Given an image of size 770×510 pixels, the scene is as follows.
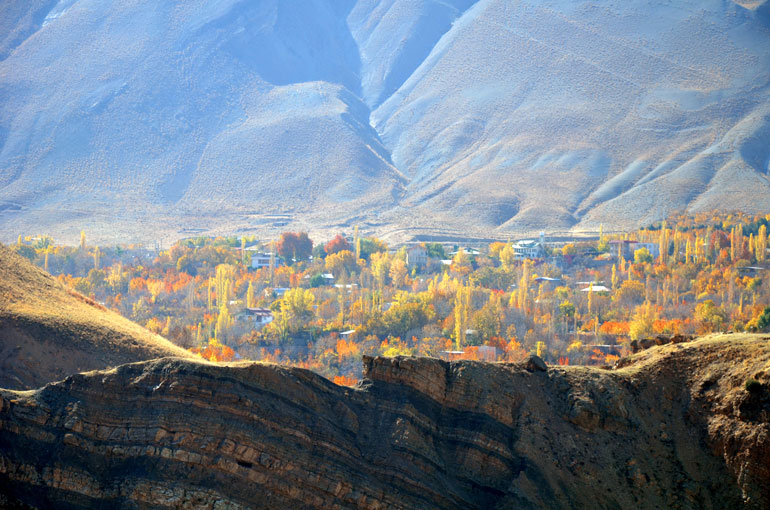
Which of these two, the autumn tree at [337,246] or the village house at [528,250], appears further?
the autumn tree at [337,246]

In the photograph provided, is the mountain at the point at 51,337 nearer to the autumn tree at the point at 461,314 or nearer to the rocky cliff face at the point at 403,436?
the rocky cliff face at the point at 403,436

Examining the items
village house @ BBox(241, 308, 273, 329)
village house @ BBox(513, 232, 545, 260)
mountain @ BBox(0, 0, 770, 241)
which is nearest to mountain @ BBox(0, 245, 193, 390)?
village house @ BBox(241, 308, 273, 329)

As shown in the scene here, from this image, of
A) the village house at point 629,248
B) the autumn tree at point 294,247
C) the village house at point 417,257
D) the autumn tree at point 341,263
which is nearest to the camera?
the village house at point 629,248

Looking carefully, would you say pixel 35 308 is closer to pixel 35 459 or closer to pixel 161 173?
pixel 35 459

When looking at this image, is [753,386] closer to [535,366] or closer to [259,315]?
[535,366]

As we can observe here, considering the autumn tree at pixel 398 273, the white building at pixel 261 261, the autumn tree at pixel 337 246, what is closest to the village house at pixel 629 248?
the autumn tree at pixel 398 273
